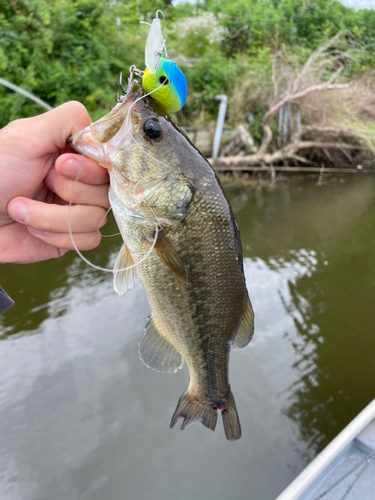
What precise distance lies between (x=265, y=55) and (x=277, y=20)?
422 centimetres

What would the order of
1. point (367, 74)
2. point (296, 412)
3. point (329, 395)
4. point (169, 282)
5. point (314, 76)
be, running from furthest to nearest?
1. point (367, 74)
2. point (314, 76)
3. point (329, 395)
4. point (296, 412)
5. point (169, 282)

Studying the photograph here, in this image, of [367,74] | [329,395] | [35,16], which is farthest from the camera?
[367,74]

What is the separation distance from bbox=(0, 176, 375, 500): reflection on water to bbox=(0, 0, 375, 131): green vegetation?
5.36m

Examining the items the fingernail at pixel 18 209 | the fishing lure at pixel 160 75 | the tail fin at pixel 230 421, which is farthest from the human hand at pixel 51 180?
the tail fin at pixel 230 421

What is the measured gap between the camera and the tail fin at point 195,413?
5.40 feet

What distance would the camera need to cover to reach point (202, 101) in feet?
42.0

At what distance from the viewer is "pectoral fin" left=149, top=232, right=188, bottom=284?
1.28 m

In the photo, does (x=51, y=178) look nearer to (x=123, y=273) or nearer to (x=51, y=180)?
(x=51, y=180)

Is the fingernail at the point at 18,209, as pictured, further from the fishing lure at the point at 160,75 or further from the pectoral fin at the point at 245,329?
the pectoral fin at the point at 245,329

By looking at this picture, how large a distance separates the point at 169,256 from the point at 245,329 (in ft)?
1.79

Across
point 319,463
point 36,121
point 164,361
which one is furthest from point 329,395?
point 36,121

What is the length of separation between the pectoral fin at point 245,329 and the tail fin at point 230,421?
304 millimetres

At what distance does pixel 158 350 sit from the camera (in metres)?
1.59

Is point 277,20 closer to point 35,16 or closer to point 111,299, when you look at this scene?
point 35,16
